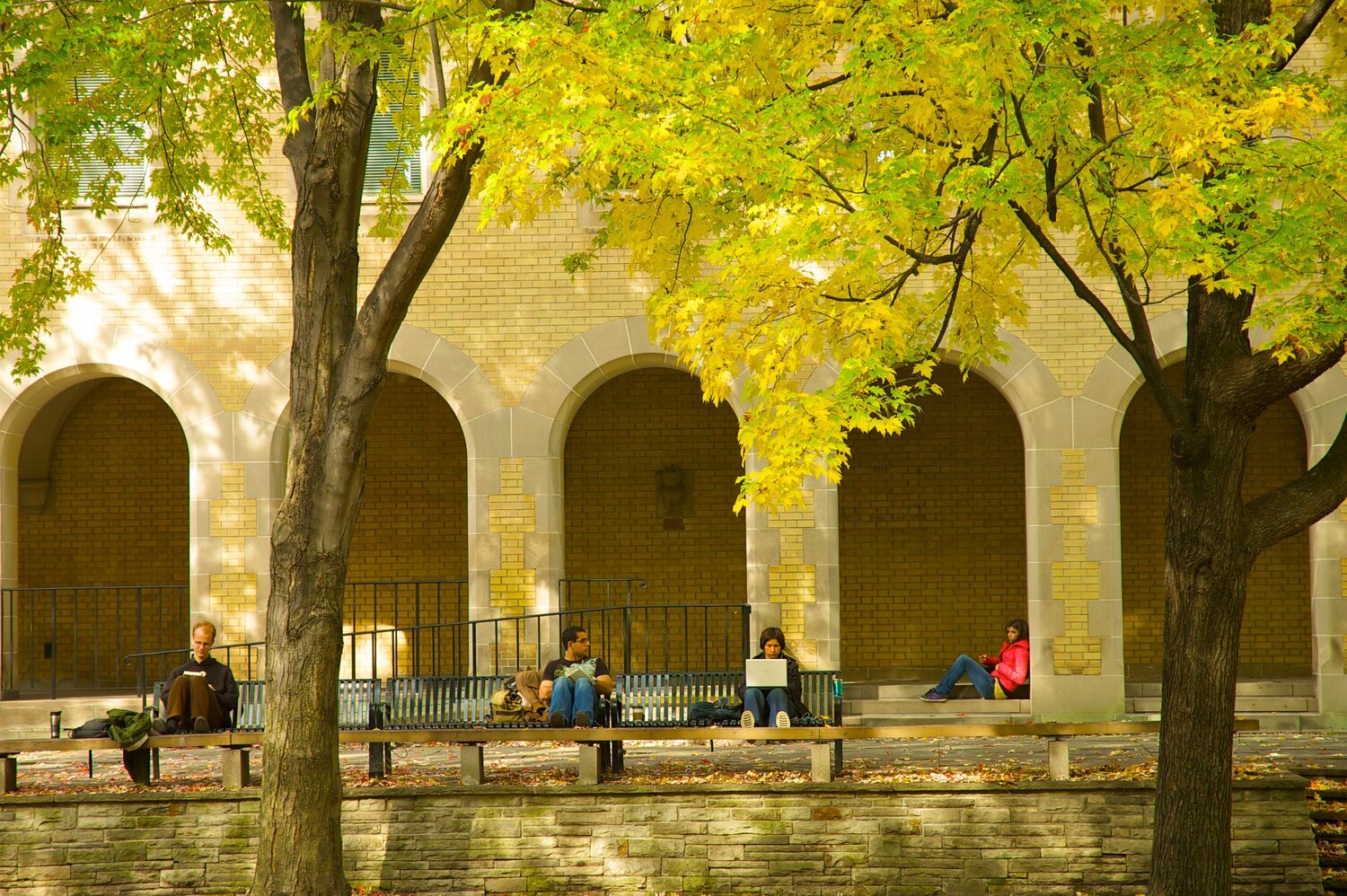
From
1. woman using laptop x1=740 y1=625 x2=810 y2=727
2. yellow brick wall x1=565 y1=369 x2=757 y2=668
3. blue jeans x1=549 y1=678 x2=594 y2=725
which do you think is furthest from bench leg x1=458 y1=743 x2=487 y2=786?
yellow brick wall x1=565 y1=369 x2=757 y2=668

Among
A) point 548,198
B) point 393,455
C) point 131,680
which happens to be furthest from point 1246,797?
point 131,680

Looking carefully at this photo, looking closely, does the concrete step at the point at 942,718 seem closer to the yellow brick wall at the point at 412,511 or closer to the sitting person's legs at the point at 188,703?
the yellow brick wall at the point at 412,511

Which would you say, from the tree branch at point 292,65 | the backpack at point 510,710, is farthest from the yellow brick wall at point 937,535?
the tree branch at point 292,65

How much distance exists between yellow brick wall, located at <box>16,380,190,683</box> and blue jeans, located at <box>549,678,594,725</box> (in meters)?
8.45

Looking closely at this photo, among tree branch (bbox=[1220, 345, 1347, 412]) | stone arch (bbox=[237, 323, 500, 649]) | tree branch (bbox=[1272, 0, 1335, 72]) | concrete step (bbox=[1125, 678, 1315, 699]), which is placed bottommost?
concrete step (bbox=[1125, 678, 1315, 699])

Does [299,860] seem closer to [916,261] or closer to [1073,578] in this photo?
[916,261]

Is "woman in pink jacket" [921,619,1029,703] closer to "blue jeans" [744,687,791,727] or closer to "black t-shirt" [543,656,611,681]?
"blue jeans" [744,687,791,727]

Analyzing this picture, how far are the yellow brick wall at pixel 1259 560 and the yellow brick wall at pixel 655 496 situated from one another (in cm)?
450

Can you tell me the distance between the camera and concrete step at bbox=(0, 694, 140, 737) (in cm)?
1302

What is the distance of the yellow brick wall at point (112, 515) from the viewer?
52.9ft

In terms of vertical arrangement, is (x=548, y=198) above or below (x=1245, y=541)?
above

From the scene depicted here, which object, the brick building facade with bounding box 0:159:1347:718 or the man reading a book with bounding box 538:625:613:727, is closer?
the man reading a book with bounding box 538:625:613:727

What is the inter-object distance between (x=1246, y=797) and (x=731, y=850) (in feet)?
10.2

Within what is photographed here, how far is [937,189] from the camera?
785cm
